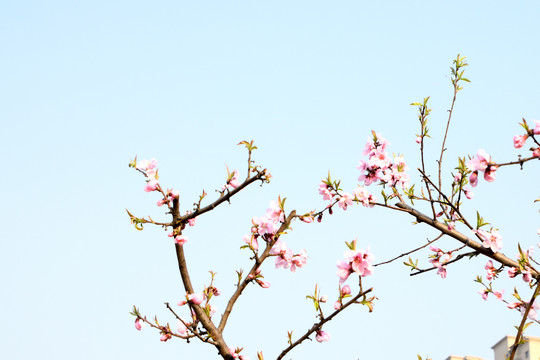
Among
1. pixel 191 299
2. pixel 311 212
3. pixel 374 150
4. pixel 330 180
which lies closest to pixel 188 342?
pixel 191 299

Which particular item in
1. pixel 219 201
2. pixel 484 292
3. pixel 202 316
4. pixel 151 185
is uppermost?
pixel 151 185

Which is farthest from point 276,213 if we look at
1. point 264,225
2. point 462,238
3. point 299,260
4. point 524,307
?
point 524,307

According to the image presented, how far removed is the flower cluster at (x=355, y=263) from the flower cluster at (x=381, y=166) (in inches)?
115

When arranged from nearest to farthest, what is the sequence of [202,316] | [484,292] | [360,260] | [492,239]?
1. [360,260]
2. [202,316]
3. [492,239]
4. [484,292]

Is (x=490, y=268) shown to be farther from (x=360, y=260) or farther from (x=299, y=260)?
(x=360, y=260)

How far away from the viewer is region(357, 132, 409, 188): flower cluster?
643cm

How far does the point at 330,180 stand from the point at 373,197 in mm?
618

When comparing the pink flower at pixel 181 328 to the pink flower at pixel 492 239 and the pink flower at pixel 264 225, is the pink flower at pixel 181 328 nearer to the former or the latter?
the pink flower at pixel 264 225

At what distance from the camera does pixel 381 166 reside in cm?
645

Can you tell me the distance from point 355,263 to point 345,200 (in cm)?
233

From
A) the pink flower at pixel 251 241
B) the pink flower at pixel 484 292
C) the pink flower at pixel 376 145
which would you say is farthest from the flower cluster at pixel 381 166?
the pink flower at pixel 251 241

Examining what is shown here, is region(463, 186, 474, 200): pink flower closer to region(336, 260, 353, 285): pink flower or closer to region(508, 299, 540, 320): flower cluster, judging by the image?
region(508, 299, 540, 320): flower cluster

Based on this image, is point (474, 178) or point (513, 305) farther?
point (513, 305)

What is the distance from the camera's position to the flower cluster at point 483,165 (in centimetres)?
489
